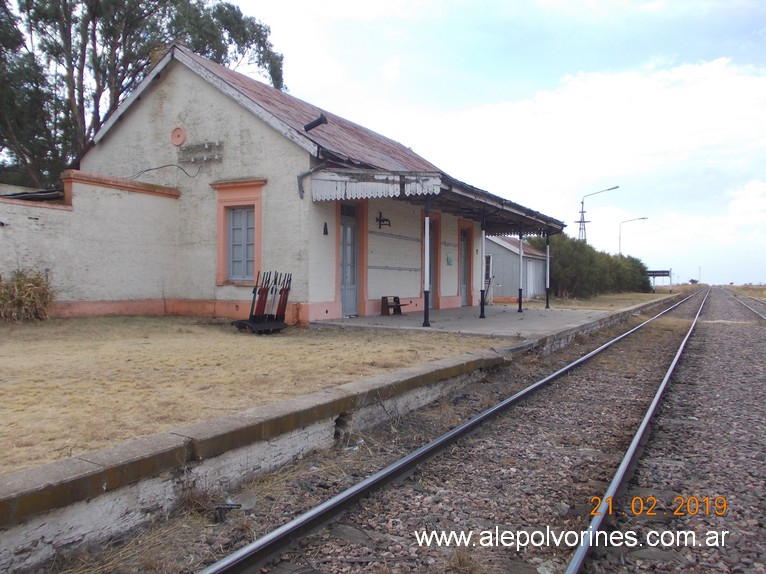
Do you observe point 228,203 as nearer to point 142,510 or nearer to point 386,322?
point 386,322

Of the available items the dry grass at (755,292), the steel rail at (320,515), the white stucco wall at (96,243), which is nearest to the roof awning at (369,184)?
the white stucco wall at (96,243)

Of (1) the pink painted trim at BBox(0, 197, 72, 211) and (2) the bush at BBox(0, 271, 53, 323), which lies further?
(1) the pink painted trim at BBox(0, 197, 72, 211)

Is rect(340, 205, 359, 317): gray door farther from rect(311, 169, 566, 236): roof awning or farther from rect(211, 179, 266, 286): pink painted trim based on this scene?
rect(211, 179, 266, 286): pink painted trim

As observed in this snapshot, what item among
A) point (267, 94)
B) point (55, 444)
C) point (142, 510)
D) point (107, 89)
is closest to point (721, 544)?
point (142, 510)

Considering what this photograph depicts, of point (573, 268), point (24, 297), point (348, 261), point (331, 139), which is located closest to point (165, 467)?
point (24, 297)

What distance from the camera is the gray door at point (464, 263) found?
19984 millimetres

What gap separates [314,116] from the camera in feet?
51.4

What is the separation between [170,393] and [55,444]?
1681mm

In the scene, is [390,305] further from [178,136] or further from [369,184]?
[178,136]

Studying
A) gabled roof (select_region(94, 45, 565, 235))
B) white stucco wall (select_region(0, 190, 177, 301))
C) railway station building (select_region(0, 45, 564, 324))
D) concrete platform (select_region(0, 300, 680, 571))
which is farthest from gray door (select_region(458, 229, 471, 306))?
concrete platform (select_region(0, 300, 680, 571))

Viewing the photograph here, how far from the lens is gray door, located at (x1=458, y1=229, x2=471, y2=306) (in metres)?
20.0

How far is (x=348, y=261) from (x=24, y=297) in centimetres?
653

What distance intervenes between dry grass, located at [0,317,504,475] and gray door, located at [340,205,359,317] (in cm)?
218

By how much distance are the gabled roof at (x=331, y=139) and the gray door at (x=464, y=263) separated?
1.57 m
